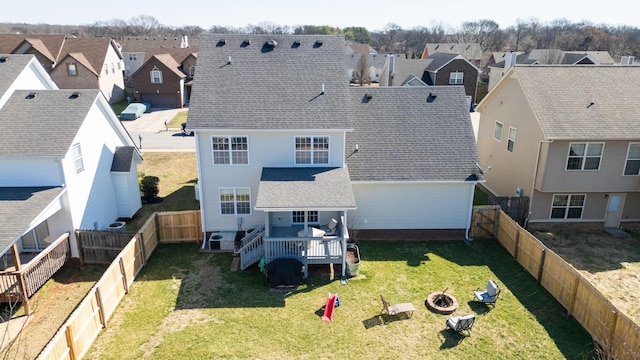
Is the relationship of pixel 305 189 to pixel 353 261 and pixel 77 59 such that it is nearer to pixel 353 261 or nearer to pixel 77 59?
pixel 353 261

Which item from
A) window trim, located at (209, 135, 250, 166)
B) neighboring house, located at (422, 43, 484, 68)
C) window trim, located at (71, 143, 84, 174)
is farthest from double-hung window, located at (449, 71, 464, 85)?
window trim, located at (71, 143, 84, 174)

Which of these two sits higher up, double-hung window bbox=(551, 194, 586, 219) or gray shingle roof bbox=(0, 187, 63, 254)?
gray shingle roof bbox=(0, 187, 63, 254)

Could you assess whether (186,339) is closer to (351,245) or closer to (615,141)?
(351,245)

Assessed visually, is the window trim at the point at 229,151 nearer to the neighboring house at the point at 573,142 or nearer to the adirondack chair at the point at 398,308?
the adirondack chair at the point at 398,308

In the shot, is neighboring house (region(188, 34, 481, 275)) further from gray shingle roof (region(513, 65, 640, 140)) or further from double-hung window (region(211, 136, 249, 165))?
gray shingle roof (region(513, 65, 640, 140))

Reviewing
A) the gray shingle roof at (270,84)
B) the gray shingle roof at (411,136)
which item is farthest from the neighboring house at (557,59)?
the gray shingle roof at (270,84)

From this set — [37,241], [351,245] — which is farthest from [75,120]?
[351,245]

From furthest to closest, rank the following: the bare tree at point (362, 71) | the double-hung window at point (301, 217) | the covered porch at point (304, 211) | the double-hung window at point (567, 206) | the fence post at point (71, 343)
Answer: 1. the bare tree at point (362, 71)
2. the double-hung window at point (567, 206)
3. the double-hung window at point (301, 217)
4. the covered porch at point (304, 211)
5. the fence post at point (71, 343)

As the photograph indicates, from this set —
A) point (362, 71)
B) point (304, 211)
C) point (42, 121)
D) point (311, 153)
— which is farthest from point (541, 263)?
point (362, 71)
